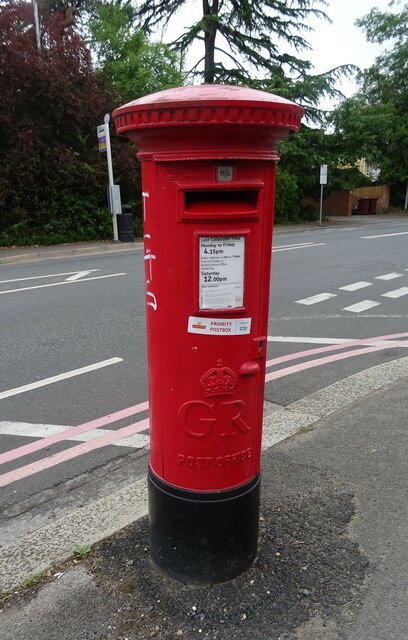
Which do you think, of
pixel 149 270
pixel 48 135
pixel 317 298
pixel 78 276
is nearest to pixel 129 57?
pixel 48 135

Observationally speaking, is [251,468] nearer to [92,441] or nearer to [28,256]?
[92,441]

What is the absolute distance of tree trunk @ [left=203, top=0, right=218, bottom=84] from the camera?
25.8m

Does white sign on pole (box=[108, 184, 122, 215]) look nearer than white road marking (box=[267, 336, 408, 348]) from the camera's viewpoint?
No

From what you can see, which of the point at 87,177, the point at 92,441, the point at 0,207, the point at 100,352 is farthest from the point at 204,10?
the point at 92,441

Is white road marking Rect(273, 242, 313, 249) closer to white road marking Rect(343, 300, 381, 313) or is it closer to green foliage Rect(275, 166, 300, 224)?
white road marking Rect(343, 300, 381, 313)

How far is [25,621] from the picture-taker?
209 cm

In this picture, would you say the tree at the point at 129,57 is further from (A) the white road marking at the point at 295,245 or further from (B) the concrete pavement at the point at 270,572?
(B) the concrete pavement at the point at 270,572

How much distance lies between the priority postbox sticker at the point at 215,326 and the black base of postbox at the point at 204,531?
70 cm

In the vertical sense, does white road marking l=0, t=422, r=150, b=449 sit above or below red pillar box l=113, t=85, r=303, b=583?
below

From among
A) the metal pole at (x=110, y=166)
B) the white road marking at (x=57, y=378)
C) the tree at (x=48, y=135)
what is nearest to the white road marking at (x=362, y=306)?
the white road marking at (x=57, y=378)

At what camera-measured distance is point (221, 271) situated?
1.96 m

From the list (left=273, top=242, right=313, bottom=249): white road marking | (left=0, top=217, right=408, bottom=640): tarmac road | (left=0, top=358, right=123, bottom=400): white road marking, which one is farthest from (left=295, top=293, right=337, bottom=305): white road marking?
(left=273, top=242, right=313, bottom=249): white road marking

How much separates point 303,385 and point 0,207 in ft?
45.1

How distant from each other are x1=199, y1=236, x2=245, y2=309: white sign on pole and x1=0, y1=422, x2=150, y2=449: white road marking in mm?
1918
